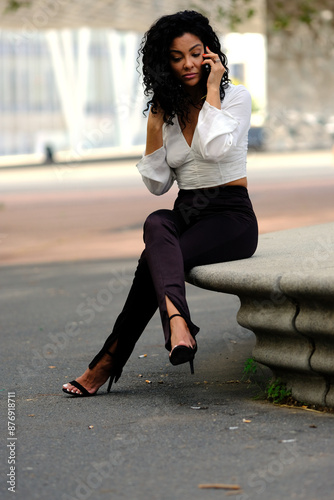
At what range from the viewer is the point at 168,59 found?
4.10 metres

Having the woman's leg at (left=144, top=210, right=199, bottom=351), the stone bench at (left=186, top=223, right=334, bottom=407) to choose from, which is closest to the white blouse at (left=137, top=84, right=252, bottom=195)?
the woman's leg at (left=144, top=210, right=199, bottom=351)

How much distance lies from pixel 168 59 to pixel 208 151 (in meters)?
0.54

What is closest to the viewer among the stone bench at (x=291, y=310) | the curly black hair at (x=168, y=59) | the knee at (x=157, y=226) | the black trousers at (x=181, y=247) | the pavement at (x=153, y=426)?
the pavement at (x=153, y=426)

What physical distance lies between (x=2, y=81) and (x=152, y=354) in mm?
58004

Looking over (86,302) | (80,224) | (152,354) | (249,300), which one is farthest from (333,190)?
(249,300)

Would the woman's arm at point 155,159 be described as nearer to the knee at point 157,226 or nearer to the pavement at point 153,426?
the knee at point 157,226

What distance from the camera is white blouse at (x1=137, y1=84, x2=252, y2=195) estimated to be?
392 centimetres

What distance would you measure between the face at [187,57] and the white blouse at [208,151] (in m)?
0.19

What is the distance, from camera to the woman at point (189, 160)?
3.92 m

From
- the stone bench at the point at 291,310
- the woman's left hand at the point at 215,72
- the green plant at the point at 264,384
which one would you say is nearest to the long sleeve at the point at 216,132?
the woman's left hand at the point at 215,72

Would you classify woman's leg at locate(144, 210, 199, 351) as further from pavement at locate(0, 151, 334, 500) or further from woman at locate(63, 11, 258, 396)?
pavement at locate(0, 151, 334, 500)

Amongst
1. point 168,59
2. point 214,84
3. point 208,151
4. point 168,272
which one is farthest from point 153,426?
point 168,59

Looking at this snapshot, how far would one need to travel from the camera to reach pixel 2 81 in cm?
6053

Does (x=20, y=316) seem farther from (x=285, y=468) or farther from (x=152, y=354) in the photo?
(x=285, y=468)
